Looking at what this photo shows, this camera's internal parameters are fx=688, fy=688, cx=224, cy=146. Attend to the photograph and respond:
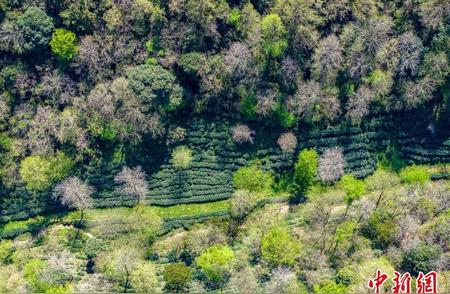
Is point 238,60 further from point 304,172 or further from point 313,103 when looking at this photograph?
point 304,172

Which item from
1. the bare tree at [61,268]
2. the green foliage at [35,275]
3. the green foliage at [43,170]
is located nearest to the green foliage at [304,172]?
the green foliage at [43,170]

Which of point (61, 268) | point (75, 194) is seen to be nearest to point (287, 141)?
point (75, 194)

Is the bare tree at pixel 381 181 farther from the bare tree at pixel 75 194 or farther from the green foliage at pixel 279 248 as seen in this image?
Result: the bare tree at pixel 75 194

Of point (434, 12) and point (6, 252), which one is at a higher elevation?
point (434, 12)

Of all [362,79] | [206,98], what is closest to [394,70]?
[362,79]

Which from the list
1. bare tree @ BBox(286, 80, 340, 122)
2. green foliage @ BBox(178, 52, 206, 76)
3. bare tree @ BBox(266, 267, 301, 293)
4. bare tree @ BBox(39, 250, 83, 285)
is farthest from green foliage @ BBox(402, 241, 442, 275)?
bare tree @ BBox(39, 250, 83, 285)
